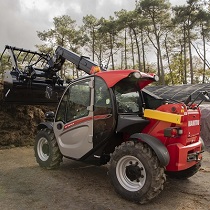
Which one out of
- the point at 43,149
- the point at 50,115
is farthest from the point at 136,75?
the point at 43,149

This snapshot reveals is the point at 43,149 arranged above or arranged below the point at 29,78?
below

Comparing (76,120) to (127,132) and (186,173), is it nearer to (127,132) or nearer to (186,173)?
(127,132)

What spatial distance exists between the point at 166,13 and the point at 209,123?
101 ft

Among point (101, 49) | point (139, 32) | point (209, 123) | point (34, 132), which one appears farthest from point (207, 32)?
point (34, 132)

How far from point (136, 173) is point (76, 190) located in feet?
4.15

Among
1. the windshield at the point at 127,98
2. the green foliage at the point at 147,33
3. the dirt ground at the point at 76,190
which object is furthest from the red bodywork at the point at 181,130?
the green foliage at the point at 147,33

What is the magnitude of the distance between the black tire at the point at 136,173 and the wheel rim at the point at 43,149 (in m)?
2.34

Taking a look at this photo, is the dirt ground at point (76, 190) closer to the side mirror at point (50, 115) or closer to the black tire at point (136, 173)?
the black tire at point (136, 173)

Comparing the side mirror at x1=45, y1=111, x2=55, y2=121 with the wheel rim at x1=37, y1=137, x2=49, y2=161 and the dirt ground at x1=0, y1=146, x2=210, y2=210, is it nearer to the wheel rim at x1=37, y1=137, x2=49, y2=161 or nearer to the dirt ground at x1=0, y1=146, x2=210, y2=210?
the wheel rim at x1=37, y1=137, x2=49, y2=161

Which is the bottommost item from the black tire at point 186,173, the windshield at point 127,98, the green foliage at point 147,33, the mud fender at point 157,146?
the black tire at point 186,173

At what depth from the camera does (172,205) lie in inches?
166

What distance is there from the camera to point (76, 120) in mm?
5254

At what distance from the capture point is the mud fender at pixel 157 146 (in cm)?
405

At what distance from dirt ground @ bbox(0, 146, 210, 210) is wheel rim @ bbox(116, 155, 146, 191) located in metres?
0.28
